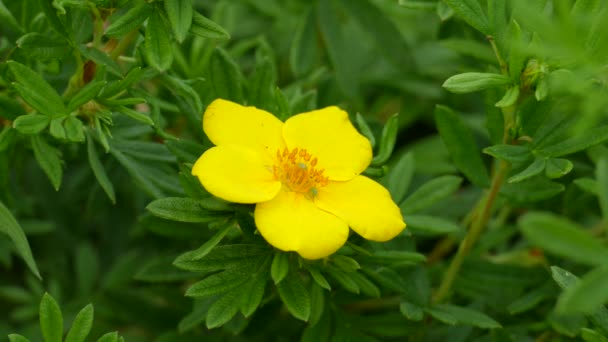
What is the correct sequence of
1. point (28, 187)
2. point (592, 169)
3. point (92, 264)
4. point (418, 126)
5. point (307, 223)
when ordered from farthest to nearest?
point (418, 126) < point (28, 187) < point (92, 264) < point (592, 169) < point (307, 223)

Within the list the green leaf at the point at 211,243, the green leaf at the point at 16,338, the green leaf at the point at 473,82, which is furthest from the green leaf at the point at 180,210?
the green leaf at the point at 473,82

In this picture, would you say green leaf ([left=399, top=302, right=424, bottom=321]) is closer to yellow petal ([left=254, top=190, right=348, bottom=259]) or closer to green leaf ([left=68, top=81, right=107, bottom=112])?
yellow petal ([left=254, top=190, right=348, bottom=259])

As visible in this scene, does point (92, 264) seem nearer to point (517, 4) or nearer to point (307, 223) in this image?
point (307, 223)

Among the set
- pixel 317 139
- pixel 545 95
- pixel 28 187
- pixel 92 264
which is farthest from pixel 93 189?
pixel 545 95

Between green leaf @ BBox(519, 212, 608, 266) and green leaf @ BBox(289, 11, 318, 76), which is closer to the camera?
green leaf @ BBox(519, 212, 608, 266)

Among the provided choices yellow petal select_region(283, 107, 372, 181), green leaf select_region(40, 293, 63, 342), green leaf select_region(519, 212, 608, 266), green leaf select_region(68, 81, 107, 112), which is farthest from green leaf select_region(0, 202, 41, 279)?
green leaf select_region(519, 212, 608, 266)
